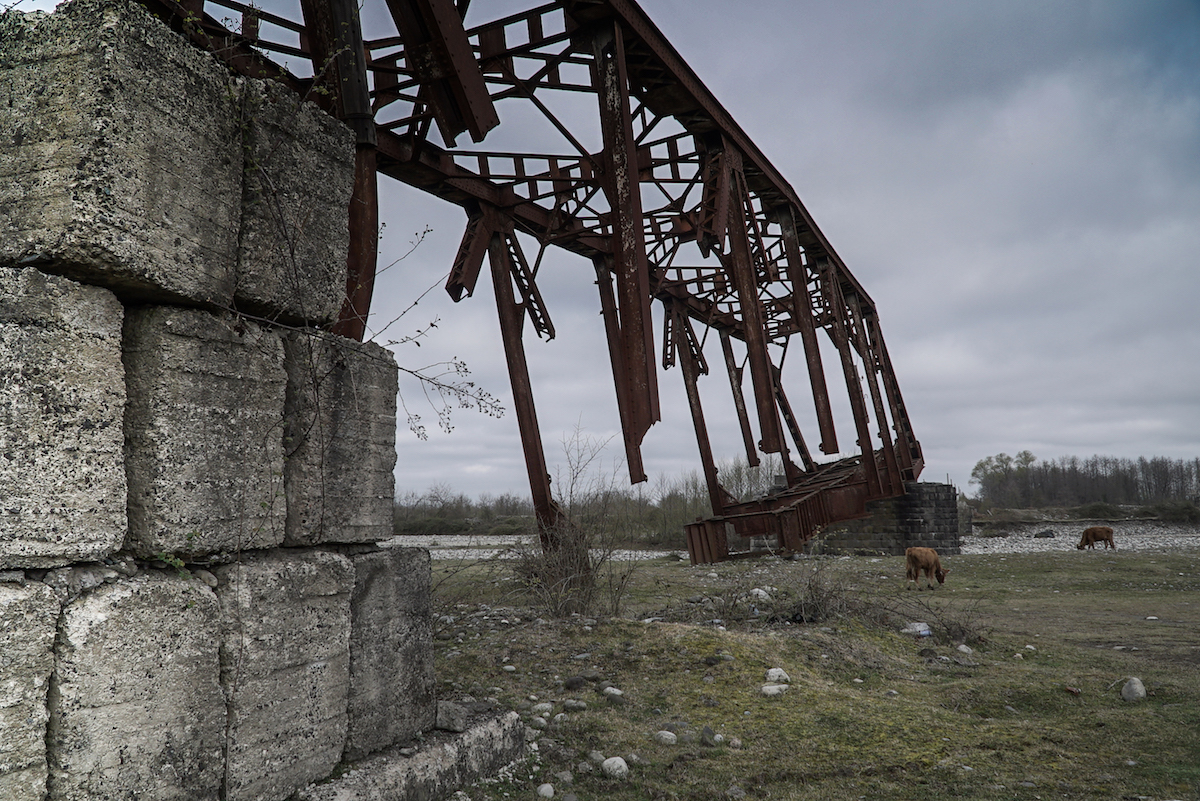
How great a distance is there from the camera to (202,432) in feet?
6.72

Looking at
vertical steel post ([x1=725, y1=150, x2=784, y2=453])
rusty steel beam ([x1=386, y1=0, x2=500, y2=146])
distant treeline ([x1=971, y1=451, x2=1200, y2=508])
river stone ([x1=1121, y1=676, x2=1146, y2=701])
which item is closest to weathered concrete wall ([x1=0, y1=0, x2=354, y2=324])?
rusty steel beam ([x1=386, y1=0, x2=500, y2=146])

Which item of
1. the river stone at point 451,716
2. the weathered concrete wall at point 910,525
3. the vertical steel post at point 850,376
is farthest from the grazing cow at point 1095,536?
the river stone at point 451,716

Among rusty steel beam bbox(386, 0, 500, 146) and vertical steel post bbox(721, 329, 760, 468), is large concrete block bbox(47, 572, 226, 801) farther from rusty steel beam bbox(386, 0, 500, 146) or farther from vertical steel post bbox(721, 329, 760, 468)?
vertical steel post bbox(721, 329, 760, 468)

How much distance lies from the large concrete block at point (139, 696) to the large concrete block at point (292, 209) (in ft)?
3.12

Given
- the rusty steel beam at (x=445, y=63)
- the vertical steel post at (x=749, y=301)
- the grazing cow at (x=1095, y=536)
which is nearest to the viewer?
the rusty steel beam at (x=445, y=63)

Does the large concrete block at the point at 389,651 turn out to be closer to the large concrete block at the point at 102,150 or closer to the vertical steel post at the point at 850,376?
the large concrete block at the point at 102,150

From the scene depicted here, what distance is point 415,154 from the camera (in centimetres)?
642

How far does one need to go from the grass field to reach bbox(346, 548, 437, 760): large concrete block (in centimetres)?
44

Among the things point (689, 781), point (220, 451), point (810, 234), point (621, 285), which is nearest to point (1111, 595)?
point (810, 234)

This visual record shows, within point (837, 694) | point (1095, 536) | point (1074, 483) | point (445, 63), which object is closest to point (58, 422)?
point (445, 63)

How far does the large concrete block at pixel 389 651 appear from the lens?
2.55m

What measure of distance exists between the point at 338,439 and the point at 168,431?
0.63m

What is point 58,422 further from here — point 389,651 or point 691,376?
point 691,376

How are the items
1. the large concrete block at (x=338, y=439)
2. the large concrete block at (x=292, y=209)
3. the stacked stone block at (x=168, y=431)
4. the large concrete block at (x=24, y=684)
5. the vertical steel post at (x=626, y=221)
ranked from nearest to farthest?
the large concrete block at (x=24, y=684) < the stacked stone block at (x=168, y=431) < the large concrete block at (x=292, y=209) < the large concrete block at (x=338, y=439) < the vertical steel post at (x=626, y=221)
